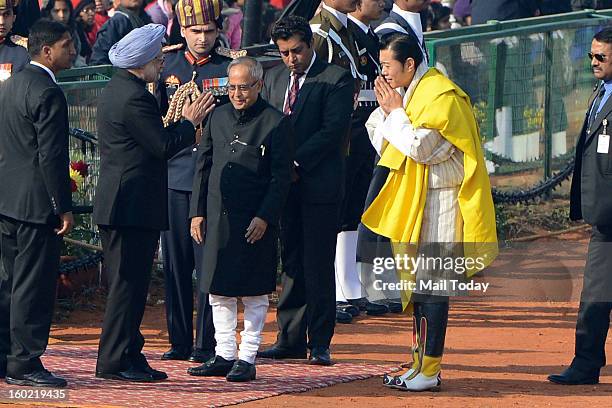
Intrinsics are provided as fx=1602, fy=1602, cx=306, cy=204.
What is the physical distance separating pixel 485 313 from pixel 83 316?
2908mm

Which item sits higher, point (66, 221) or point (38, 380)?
point (66, 221)

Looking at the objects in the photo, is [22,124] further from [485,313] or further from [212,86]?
[485,313]

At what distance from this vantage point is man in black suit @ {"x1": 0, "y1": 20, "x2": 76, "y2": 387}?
8531 mm

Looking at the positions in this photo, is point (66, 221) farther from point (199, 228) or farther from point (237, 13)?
point (237, 13)

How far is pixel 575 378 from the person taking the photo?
9.18 m

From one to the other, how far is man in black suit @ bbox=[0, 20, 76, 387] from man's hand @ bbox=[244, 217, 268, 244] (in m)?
0.97

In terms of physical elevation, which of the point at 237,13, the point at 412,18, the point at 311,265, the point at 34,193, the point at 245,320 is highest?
the point at 237,13

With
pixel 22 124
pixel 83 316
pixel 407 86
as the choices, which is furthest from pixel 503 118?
pixel 22 124

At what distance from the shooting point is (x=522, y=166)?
15.4 metres

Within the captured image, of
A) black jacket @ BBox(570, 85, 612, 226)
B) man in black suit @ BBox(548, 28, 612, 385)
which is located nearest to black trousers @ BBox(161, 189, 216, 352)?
man in black suit @ BBox(548, 28, 612, 385)

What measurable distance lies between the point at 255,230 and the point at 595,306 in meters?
2.04

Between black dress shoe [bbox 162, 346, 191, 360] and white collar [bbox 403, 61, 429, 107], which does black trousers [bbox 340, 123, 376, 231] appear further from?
white collar [bbox 403, 61, 429, 107]

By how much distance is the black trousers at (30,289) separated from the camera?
28.4 ft

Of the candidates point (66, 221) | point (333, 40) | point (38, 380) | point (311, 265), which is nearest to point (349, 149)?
point (333, 40)
